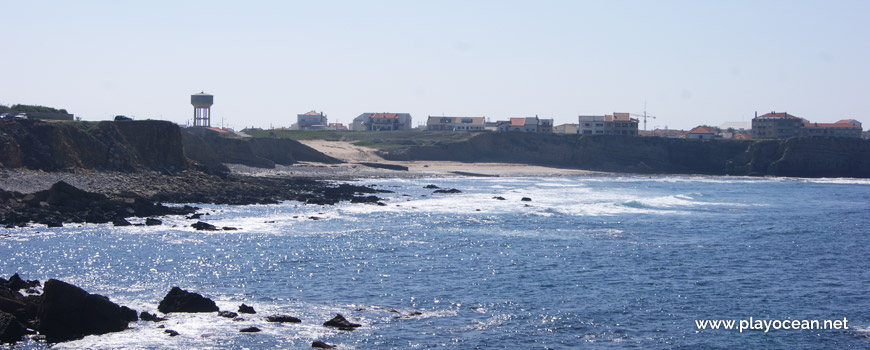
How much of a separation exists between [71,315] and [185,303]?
3481 millimetres

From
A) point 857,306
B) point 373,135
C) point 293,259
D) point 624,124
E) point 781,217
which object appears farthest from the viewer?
point 624,124

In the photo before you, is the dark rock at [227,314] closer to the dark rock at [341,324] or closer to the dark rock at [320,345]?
the dark rock at [341,324]

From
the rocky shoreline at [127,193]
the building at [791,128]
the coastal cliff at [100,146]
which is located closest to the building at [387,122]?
the building at [791,128]

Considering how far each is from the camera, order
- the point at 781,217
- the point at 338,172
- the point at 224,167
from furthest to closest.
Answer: the point at 338,172 → the point at 224,167 → the point at 781,217

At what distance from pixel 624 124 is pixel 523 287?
4600 inches

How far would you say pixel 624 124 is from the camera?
141875 millimetres

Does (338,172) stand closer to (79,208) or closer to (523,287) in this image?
(79,208)

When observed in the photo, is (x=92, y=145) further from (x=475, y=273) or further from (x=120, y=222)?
(x=475, y=273)

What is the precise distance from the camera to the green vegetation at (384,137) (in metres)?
120

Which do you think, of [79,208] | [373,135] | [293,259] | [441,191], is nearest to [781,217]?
[441,191]

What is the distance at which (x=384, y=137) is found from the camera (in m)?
129

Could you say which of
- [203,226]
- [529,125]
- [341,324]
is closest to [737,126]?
[529,125]

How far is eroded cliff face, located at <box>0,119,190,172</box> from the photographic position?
183ft

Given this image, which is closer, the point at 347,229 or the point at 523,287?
the point at 523,287
